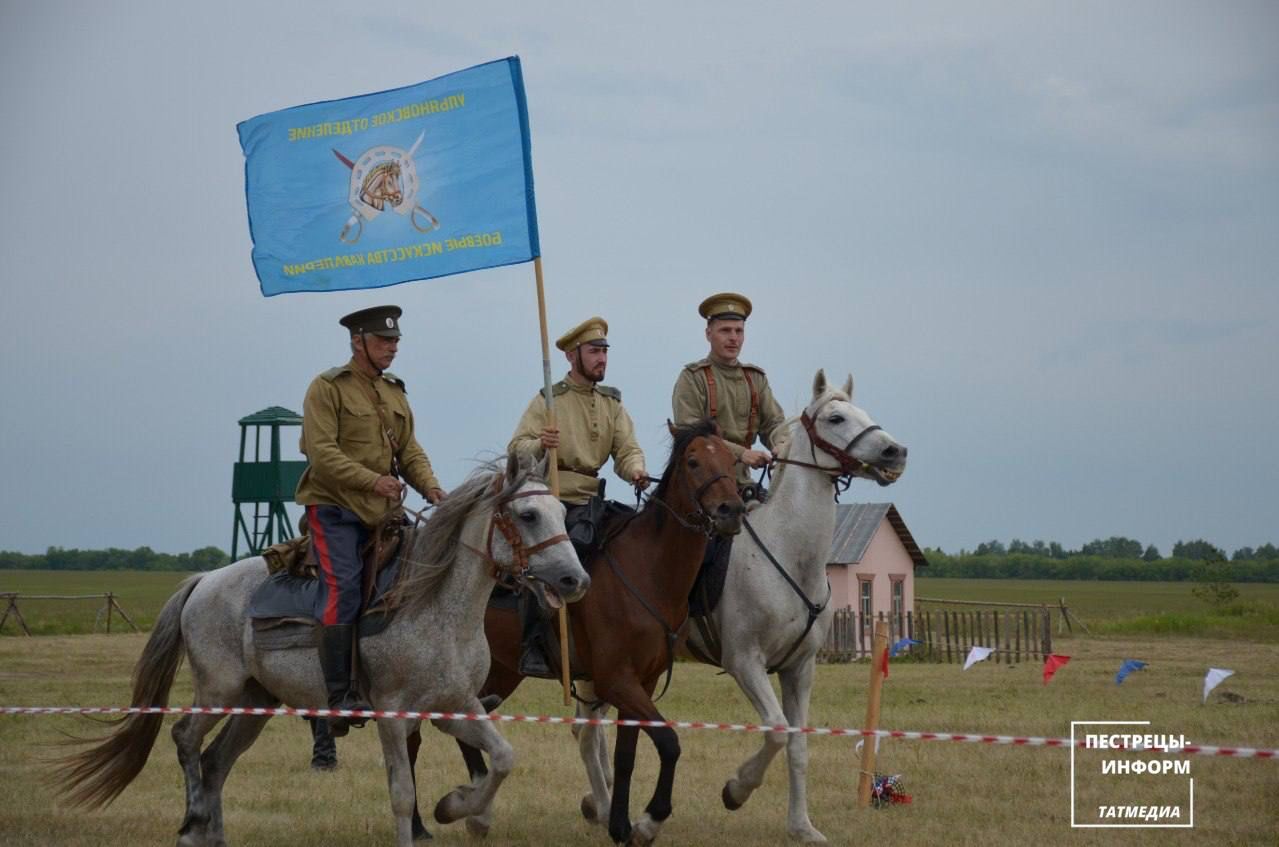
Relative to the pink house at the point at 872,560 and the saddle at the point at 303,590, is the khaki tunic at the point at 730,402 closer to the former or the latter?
the saddle at the point at 303,590

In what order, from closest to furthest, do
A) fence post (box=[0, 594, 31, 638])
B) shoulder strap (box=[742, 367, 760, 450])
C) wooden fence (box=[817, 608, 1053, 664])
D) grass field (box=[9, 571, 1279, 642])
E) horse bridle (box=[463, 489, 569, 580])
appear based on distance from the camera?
horse bridle (box=[463, 489, 569, 580])
shoulder strap (box=[742, 367, 760, 450])
wooden fence (box=[817, 608, 1053, 664])
fence post (box=[0, 594, 31, 638])
grass field (box=[9, 571, 1279, 642])

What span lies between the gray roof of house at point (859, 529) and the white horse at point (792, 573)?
3093 centimetres

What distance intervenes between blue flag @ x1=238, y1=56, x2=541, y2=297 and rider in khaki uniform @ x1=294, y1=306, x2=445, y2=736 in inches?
18.7

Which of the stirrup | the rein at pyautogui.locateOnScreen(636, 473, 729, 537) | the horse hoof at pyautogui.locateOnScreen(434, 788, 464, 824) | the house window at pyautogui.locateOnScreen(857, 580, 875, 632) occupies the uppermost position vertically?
the rein at pyautogui.locateOnScreen(636, 473, 729, 537)

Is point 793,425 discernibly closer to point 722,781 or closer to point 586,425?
→ point 586,425

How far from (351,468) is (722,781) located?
16.5 feet

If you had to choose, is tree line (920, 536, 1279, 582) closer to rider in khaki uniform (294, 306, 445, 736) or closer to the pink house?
the pink house

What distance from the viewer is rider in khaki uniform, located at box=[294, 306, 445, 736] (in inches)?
329

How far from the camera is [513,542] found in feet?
26.4

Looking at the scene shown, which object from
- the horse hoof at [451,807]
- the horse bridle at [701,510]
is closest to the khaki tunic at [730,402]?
the horse bridle at [701,510]

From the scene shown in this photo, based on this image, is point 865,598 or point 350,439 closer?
point 350,439

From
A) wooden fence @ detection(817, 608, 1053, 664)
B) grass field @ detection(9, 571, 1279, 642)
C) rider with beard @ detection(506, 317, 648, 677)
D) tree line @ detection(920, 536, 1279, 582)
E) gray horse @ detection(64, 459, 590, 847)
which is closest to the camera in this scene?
gray horse @ detection(64, 459, 590, 847)

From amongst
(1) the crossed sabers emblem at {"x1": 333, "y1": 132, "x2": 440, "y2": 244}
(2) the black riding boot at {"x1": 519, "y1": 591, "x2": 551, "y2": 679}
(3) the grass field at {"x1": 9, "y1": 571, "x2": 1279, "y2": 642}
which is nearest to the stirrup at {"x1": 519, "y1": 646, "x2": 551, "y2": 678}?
(2) the black riding boot at {"x1": 519, "y1": 591, "x2": 551, "y2": 679}

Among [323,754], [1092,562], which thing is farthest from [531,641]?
[1092,562]
